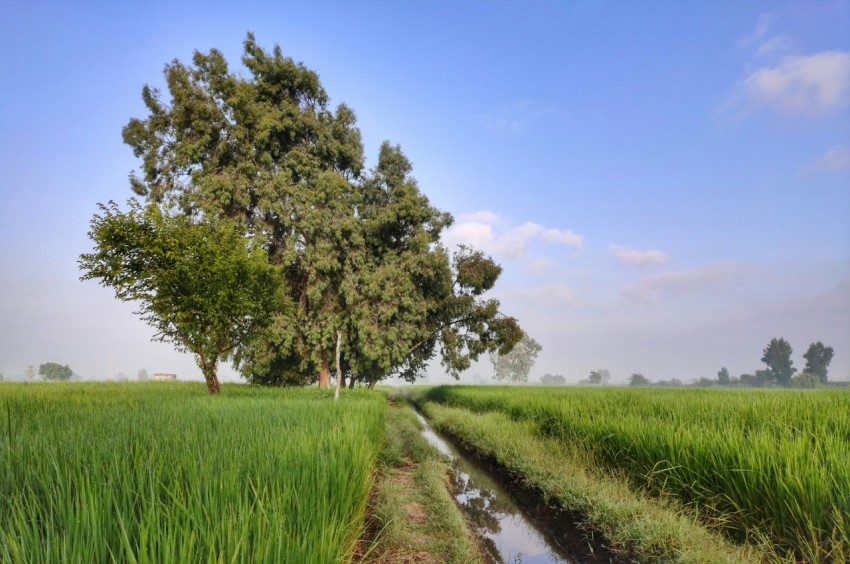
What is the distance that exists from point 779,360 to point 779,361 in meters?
0.19

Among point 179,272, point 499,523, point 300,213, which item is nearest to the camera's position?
point 499,523

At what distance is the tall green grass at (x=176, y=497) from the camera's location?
1744 mm

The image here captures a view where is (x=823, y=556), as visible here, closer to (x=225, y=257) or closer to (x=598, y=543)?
(x=598, y=543)

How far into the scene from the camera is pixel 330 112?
22656 millimetres

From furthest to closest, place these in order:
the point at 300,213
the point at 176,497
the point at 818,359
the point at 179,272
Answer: the point at 818,359, the point at 300,213, the point at 179,272, the point at 176,497

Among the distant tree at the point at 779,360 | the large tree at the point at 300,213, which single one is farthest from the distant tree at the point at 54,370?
the distant tree at the point at 779,360

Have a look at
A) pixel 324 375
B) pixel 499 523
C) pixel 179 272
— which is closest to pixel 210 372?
pixel 179 272

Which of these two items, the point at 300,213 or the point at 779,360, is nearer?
the point at 300,213

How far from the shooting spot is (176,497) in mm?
2293

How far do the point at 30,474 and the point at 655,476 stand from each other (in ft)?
21.5

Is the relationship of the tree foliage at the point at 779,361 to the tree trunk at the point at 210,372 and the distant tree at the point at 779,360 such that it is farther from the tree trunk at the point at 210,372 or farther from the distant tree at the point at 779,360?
the tree trunk at the point at 210,372

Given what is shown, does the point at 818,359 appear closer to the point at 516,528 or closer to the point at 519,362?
the point at 519,362

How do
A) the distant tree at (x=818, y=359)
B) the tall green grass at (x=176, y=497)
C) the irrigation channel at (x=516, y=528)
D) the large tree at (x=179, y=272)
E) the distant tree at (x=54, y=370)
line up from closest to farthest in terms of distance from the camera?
1. the tall green grass at (x=176, y=497)
2. the irrigation channel at (x=516, y=528)
3. the large tree at (x=179, y=272)
4. the distant tree at (x=54, y=370)
5. the distant tree at (x=818, y=359)

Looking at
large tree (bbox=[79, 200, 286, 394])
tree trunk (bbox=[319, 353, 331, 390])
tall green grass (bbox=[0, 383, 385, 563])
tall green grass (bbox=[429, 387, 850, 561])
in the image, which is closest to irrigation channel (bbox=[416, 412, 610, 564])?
tall green grass (bbox=[429, 387, 850, 561])
